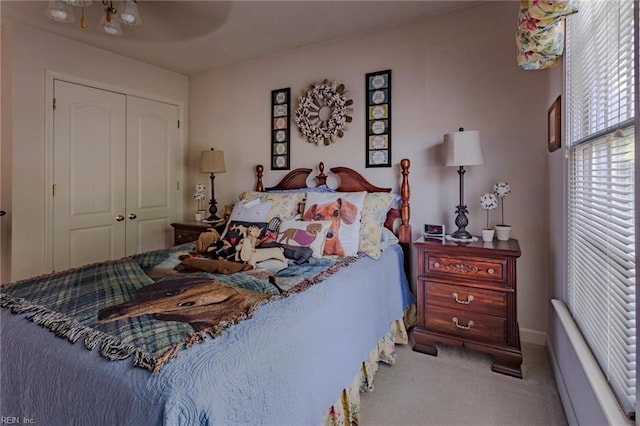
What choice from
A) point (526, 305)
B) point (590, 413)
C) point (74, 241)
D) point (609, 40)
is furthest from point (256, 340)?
point (74, 241)

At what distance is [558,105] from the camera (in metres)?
1.95

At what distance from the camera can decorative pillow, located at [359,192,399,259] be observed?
229cm

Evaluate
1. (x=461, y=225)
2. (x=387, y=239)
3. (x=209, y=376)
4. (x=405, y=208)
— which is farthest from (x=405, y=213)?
(x=209, y=376)

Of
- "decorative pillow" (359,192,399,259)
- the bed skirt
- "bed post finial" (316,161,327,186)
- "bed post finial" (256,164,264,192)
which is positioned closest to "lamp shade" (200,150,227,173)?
"bed post finial" (256,164,264,192)

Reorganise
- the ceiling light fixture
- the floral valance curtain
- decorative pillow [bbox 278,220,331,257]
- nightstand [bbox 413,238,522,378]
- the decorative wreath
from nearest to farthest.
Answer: the floral valance curtain, the ceiling light fixture, nightstand [bbox 413,238,522,378], decorative pillow [bbox 278,220,331,257], the decorative wreath

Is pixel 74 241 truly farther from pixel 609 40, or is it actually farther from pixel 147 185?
pixel 609 40

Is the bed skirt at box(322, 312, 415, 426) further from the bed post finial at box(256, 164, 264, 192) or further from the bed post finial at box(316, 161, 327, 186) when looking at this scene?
the bed post finial at box(256, 164, 264, 192)

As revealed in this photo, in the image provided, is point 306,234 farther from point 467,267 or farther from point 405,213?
point 467,267

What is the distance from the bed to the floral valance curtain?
1.46 metres

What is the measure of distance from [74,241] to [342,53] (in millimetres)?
A: 3034

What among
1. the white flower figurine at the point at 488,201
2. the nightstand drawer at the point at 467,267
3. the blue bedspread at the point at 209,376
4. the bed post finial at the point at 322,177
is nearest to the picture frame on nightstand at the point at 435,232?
the nightstand drawer at the point at 467,267

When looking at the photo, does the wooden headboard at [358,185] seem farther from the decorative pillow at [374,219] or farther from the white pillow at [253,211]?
the white pillow at [253,211]

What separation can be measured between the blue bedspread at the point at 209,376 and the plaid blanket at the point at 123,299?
4cm

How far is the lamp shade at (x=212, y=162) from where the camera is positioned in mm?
3457
